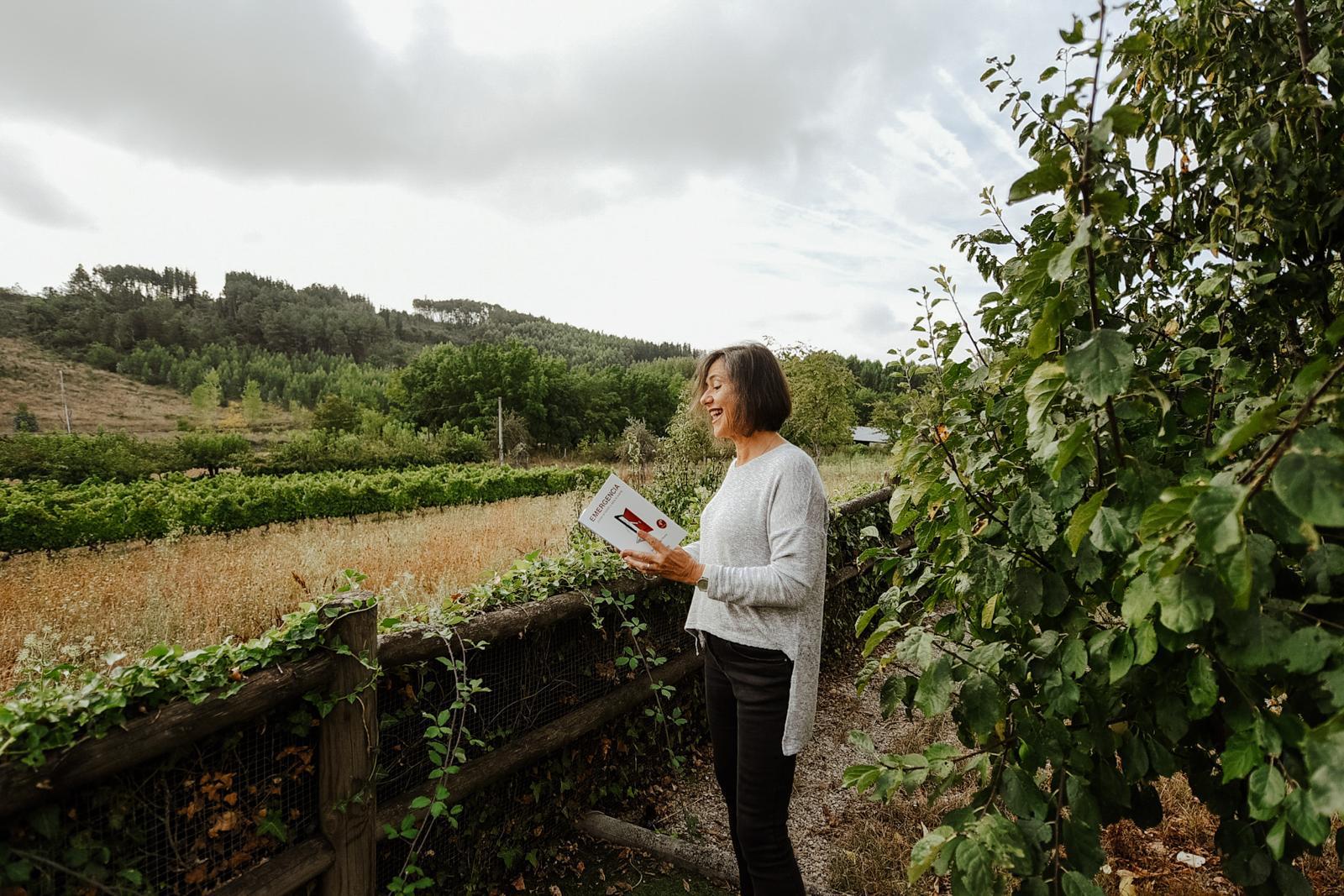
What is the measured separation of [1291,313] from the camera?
1458mm

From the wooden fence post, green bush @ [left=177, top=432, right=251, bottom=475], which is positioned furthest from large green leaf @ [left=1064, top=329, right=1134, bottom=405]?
green bush @ [left=177, top=432, right=251, bottom=475]

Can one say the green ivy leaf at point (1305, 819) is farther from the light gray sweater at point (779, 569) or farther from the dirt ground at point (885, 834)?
the dirt ground at point (885, 834)

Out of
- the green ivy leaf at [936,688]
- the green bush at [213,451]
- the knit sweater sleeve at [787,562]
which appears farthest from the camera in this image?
the green bush at [213,451]

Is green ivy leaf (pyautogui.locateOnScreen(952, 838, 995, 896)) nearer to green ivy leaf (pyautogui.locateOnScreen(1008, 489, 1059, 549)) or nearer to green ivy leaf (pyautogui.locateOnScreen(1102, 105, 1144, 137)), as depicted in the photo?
green ivy leaf (pyautogui.locateOnScreen(1008, 489, 1059, 549))

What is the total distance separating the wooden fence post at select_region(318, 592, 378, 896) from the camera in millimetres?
2178

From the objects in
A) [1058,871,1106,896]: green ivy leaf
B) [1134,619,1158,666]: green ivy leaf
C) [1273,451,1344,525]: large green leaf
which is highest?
[1273,451,1344,525]: large green leaf

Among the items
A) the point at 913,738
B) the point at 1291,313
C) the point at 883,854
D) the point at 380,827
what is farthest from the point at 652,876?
the point at 1291,313

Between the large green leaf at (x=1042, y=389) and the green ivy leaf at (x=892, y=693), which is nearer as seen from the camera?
the large green leaf at (x=1042, y=389)

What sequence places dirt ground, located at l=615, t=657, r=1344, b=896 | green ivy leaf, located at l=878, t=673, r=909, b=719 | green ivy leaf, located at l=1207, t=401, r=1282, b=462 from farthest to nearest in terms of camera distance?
dirt ground, located at l=615, t=657, r=1344, b=896, green ivy leaf, located at l=878, t=673, r=909, b=719, green ivy leaf, located at l=1207, t=401, r=1282, b=462

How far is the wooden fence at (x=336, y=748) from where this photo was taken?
62.6 inches

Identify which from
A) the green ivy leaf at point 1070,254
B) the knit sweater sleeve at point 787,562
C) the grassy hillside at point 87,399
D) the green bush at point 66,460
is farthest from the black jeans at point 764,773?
the grassy hillside at point 87,399

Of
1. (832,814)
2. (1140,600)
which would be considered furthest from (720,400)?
(832,814)

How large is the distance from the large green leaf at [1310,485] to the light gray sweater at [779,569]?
133cm

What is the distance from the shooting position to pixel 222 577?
8453mm
